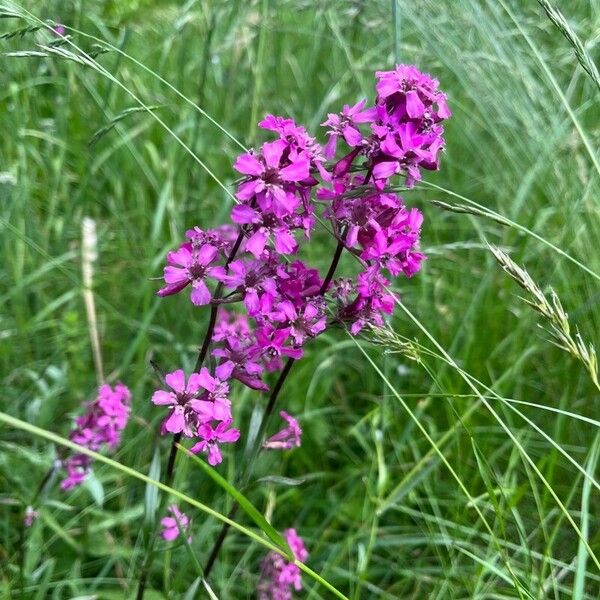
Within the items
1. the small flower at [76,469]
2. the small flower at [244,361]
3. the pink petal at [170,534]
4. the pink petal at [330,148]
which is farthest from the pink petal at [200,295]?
the small flower at [76,469]

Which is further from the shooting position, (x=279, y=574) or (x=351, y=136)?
(x=279, y=574)

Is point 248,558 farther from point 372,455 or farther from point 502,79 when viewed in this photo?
point 502,79

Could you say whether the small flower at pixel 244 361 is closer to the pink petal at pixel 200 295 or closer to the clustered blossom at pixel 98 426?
the pink petal at pixel 200 295

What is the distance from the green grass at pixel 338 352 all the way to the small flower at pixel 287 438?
25 centimetres

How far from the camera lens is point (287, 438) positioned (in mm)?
1338

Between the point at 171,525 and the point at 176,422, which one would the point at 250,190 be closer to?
the point at 176,422

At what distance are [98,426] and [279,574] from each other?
43 cm

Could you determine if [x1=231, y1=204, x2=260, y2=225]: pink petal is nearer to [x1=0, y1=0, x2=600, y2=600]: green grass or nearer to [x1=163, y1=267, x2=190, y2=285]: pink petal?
[x1=163, y1=267, x2=190, y2=285]: pink petal

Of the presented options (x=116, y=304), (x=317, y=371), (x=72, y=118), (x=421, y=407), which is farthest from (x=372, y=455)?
(x=72, y=118)

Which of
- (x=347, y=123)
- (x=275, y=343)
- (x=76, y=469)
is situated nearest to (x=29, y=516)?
(x=76, y=469)

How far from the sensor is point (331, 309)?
1112mm

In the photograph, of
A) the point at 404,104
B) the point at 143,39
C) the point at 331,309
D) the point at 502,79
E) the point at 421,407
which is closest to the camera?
the point at 404,104

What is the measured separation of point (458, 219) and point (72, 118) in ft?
→ 4.17

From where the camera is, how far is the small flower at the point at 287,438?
1.25 meters
